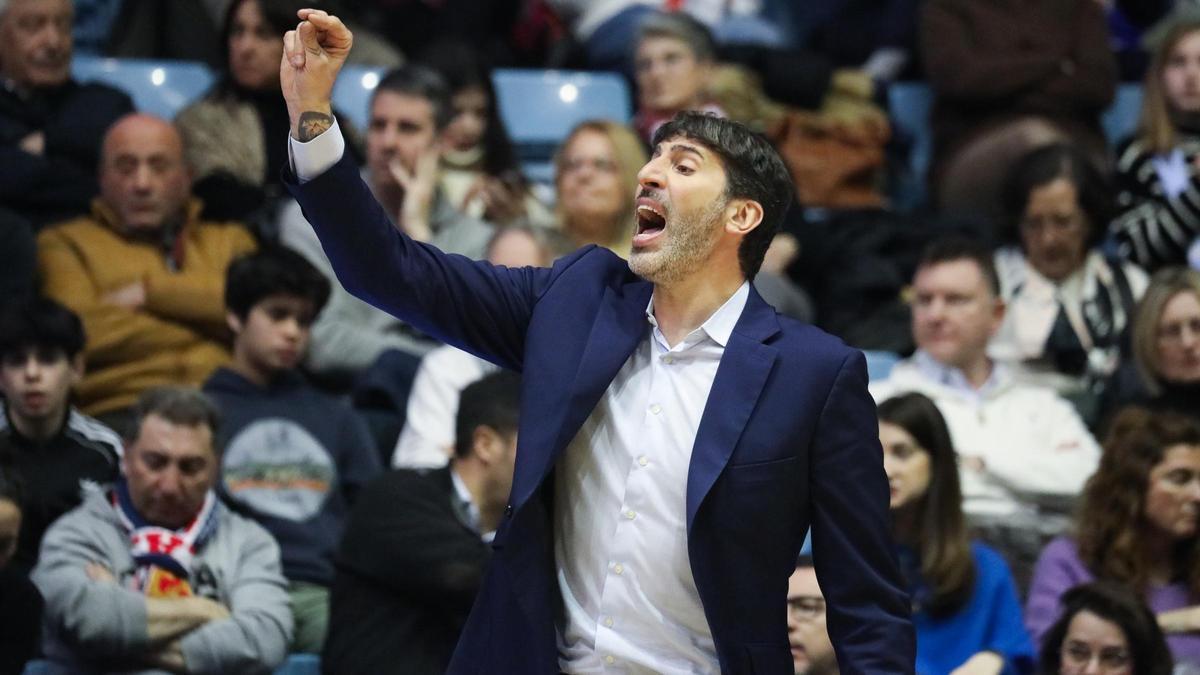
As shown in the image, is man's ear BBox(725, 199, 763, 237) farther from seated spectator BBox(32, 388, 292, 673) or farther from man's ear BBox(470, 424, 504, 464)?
seated spectator BBox(32, 388, 292, 673)

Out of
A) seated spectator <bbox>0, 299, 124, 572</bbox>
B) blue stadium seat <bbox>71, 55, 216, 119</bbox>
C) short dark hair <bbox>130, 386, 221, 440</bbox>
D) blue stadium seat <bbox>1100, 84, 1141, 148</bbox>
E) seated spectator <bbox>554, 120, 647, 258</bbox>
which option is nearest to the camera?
short dark hair <bbox>130, 386, 221, 440</bbox>

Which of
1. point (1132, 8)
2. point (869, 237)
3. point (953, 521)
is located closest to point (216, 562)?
point (953, 521)

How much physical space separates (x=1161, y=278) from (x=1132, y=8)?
9.22ft

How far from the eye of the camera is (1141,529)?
4754 millimetres

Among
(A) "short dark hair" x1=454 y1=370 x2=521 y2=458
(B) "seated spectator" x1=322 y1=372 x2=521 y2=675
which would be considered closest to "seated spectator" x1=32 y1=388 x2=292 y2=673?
(B) "seated spectator" x1=322 y1=372 x2=521 y2=675

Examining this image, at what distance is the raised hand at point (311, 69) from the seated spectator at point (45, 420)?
2148 mm

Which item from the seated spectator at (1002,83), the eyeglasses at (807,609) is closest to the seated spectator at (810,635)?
the eyeglasses at (807,609)

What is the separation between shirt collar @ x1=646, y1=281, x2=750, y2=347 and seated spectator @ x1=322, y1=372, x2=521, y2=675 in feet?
4.40

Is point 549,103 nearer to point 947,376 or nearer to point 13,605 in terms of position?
point 947,376

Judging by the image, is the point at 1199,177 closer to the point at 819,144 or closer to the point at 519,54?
the point at 819,144

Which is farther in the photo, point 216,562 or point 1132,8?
point 1132,8

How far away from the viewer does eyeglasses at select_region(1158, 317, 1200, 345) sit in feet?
17.5

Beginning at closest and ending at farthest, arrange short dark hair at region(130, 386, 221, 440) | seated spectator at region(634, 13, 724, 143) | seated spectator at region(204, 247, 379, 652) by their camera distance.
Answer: short dark hair at region(130, 386, 221, 440), seated spectator at region(204, 247, 379, 652), seated spectator at region(634, 13, 724, 143)

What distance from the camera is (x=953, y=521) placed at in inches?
180
